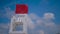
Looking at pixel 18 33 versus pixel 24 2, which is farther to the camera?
pixel 24 2

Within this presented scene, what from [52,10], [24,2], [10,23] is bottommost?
[10,23]

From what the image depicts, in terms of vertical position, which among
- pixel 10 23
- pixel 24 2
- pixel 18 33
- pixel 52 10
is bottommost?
pixel 18 33

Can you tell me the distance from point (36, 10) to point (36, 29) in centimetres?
39

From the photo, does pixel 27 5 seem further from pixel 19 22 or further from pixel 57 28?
pixel 57 28

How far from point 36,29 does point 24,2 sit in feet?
1.99

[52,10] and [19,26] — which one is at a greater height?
[52,10]

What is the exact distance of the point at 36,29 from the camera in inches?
102

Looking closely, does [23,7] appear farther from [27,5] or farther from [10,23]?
[10,23]

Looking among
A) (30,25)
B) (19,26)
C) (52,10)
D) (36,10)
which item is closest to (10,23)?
(19,26)

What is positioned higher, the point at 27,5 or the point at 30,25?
the point at 27,5

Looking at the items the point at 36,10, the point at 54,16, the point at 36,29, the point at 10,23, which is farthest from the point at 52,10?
the point at 10,23

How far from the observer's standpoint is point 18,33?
2.52 m

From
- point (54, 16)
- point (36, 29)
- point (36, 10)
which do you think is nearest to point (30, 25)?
point (36, 29)

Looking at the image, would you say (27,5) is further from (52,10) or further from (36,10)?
(52,10)
